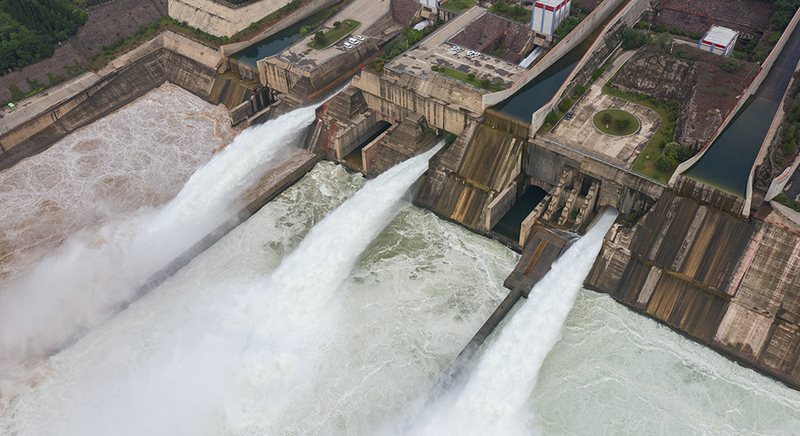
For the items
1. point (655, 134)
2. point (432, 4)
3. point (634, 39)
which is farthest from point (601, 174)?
point (432, 4)

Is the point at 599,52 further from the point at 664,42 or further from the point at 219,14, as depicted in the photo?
the point at 219,14

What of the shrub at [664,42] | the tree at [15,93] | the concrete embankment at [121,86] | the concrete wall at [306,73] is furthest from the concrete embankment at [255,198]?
the shrub at [664,42]

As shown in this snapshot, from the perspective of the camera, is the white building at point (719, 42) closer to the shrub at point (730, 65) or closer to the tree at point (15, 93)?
the shrub at point (730, 65)

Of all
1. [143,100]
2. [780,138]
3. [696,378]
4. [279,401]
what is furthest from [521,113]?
[143,100]

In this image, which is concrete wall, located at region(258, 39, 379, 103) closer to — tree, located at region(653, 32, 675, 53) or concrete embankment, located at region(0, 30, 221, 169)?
concrete embankment, located at region(0, 30, 221, 169)

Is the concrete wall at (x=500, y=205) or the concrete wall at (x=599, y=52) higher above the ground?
the concrete wall at (x=599, y=52)

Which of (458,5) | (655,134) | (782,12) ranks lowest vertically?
(655,134)
